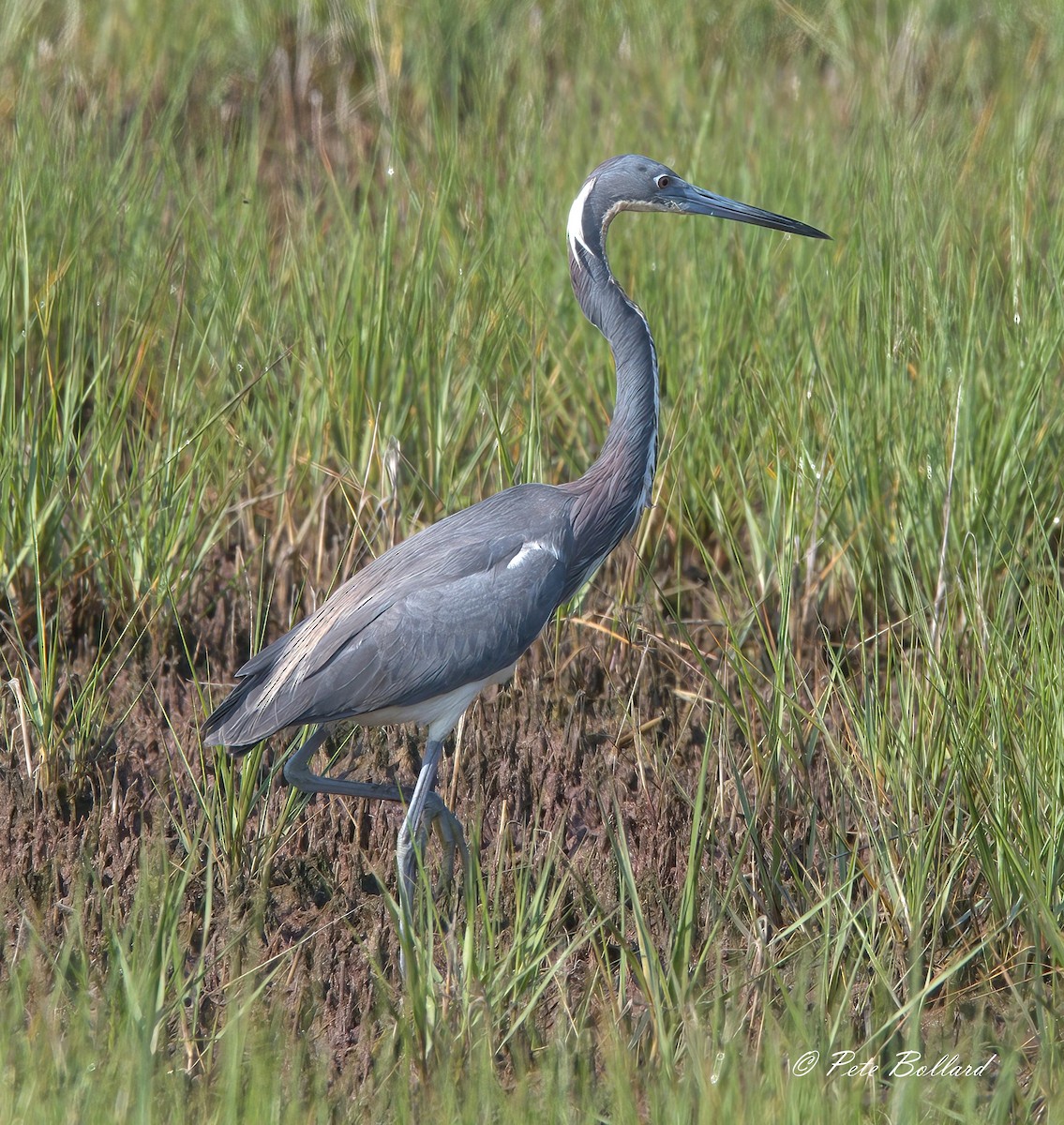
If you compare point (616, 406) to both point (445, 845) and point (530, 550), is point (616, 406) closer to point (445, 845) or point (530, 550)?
point (530, 550)

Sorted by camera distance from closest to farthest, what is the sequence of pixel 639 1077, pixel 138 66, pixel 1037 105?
1. pixel 639 1077
2. pixel 1037 105
3. pixel 138 66

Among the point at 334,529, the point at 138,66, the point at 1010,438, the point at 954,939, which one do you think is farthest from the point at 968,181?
the point at 138,66

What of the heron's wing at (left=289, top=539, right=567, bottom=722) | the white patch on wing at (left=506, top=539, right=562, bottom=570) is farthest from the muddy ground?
the white patch on wing at (left=506, top=539, right=562, bottom=570)

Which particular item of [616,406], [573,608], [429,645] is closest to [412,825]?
[429,645]

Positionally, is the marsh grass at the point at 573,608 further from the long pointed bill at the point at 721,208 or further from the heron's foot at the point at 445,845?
the long pointed bill at the point at 721,208

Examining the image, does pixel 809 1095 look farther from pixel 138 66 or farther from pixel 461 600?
pixel 138 66

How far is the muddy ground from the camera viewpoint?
3.12 meters

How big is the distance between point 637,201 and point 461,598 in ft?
3.95

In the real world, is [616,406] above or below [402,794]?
above

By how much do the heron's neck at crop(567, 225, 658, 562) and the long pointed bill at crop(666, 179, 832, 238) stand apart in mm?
254

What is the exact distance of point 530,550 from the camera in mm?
3479

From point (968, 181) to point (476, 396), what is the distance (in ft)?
7.60

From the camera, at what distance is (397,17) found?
7.20 meters

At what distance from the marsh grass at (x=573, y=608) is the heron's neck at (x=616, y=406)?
296 millimetres
